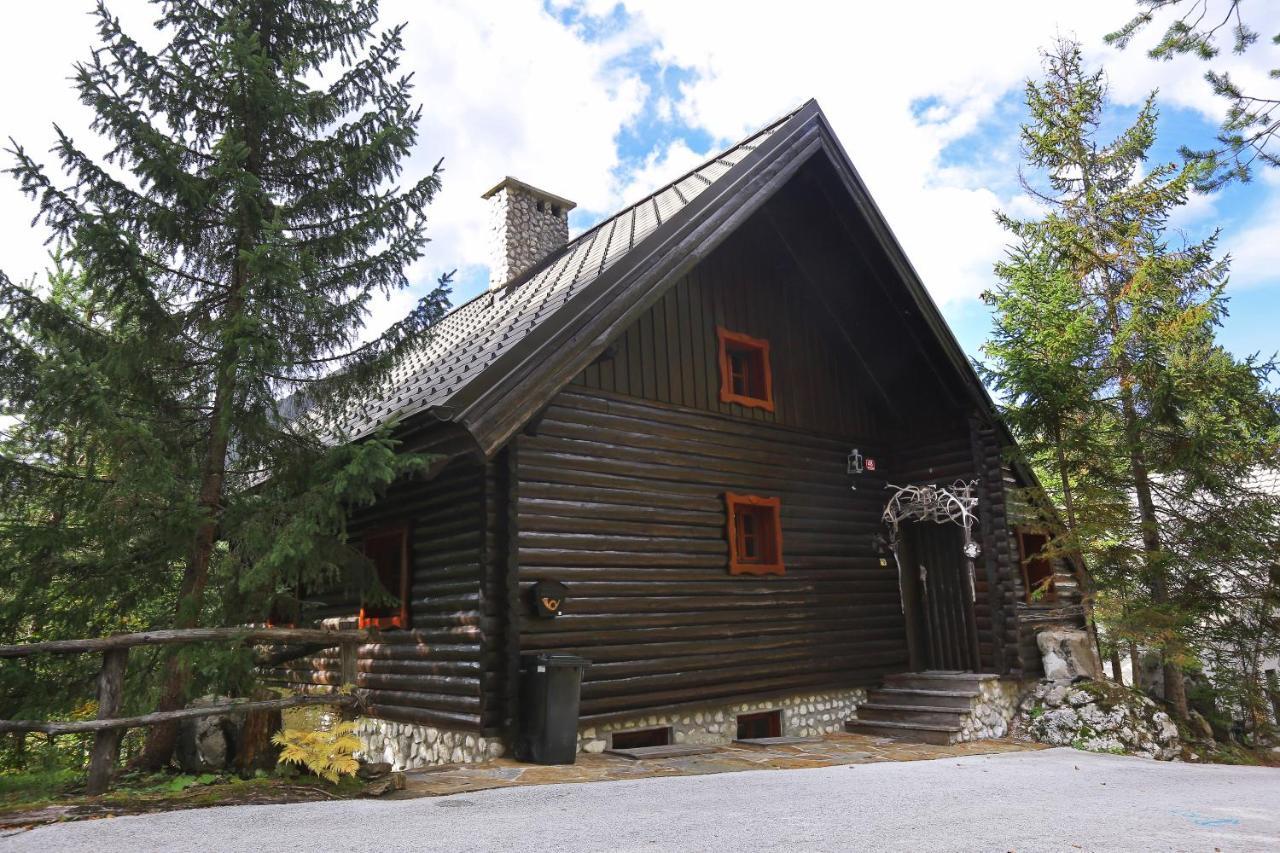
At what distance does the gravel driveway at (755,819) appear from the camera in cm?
463

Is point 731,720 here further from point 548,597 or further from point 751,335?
point 751,335

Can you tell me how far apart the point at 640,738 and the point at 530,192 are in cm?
1029

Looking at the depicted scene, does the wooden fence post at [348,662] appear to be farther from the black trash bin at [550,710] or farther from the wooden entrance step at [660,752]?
the wooden entrance step at [660,752]

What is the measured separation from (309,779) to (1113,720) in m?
9.40

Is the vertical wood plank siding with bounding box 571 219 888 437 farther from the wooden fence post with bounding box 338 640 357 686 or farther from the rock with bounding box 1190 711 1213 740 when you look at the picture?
the rock with bounding box 1190 711 1213 740

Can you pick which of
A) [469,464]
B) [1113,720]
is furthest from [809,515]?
[469,464]

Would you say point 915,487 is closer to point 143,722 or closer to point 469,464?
point 469,464

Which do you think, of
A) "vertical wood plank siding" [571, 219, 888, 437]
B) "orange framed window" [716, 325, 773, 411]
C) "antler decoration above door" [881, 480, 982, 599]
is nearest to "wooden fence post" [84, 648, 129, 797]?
"vertical wood plank siding" [571, 219, 888, 437]

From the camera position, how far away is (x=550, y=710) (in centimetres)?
763

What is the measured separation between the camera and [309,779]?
6082 millimetres

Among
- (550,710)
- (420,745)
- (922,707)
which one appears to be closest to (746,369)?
(922,707)

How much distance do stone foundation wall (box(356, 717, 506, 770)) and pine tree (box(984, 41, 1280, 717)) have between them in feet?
27.7

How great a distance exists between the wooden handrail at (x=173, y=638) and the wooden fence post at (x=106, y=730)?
0.14 metres

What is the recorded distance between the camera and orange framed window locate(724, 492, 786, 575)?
34.7ft
